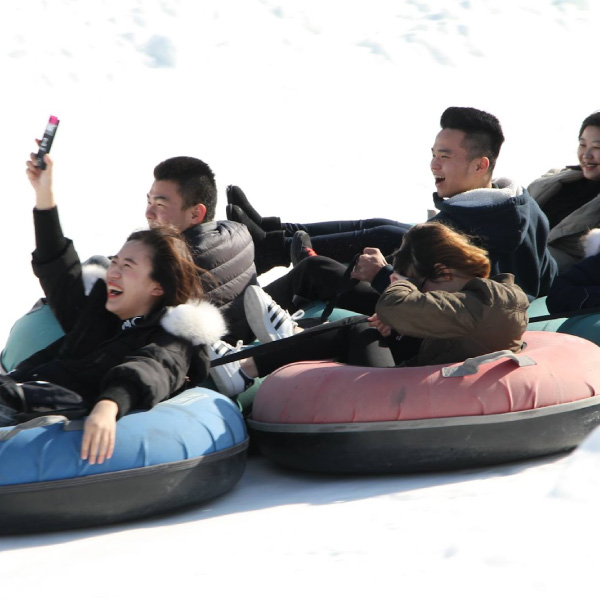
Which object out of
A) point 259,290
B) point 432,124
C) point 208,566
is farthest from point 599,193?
point 432,124

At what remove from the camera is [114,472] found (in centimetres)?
301

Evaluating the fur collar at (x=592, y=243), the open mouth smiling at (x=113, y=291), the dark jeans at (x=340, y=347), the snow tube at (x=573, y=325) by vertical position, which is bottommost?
the dark jeans at (x=340, y=347)

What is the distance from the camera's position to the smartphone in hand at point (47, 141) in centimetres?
356

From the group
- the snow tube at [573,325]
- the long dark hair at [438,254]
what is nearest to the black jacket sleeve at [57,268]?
the long dark hair at [438,254]

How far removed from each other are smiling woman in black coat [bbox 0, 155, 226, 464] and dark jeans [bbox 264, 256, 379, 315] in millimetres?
804

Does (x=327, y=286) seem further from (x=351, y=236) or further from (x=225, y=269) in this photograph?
(x=351, y=236)

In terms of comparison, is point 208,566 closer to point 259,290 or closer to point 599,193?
point 259,290

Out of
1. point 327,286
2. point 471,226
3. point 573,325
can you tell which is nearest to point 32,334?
point 327,286

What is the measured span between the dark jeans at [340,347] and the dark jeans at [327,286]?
1.42 feet

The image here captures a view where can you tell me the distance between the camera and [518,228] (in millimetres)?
4254

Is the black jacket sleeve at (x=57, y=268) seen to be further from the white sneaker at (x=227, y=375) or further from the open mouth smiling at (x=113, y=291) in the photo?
the white sneaker at (x=227, y=375)

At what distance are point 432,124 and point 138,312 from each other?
37.3 feet

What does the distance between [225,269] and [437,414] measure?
1229 mm

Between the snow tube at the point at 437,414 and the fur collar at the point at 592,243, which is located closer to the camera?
the snow tube at the point at 437,414
